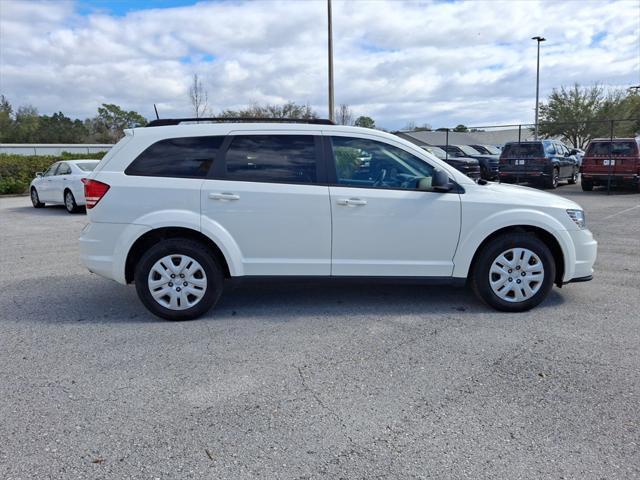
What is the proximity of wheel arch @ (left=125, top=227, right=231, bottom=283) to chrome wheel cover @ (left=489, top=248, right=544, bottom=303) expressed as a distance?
2570 mm

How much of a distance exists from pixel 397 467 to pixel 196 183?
125 inches

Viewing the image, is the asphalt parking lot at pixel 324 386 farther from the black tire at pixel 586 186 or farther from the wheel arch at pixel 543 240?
the black tire at pixel 586 186

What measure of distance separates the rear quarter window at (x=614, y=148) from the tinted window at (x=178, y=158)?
52.0 feet

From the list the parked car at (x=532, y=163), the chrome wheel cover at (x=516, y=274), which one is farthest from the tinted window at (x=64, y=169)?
the parked car at (x=532, y=163)

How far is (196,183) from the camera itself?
4.91 meters

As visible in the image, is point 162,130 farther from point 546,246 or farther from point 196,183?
point 546,246

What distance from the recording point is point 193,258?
192 inches

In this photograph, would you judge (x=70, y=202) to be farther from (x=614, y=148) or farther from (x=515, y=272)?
(x=614, y=148)

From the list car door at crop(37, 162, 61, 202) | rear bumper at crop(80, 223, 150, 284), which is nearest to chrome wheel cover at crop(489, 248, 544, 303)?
rear bumper at crop(80, 223, 150, 284)

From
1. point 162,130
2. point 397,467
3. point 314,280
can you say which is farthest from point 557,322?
point 162,130

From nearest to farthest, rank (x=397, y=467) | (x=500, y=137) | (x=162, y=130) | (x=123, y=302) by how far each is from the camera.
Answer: (x=397, y=467)
(x=162, y=130)
(x=123, y=302)
(x=500, y=137)

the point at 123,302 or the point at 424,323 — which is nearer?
the point at 424,323

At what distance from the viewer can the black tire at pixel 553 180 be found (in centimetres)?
1852

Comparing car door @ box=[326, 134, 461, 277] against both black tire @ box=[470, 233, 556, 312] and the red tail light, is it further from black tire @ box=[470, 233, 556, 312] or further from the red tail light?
the red tail light
